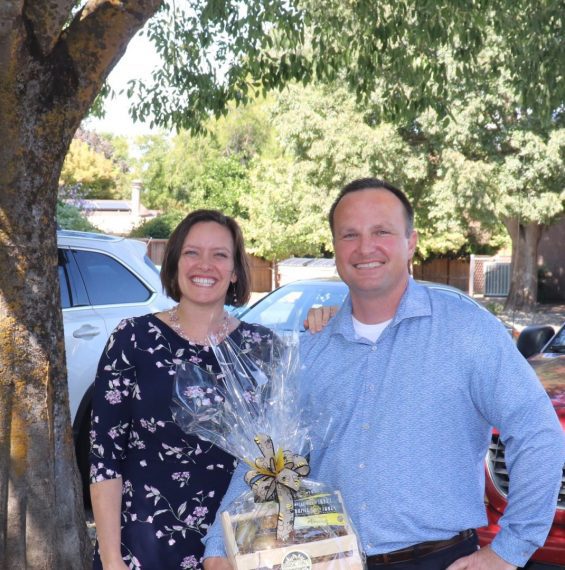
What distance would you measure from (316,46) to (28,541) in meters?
5.58

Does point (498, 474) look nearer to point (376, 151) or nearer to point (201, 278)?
point (201, 278)

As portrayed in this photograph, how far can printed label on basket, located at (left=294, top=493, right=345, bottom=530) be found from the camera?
228 centimetres

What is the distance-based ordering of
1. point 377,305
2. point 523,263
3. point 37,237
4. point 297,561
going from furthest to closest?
point 523,263
point 37,237
point 377,305
point 297,561

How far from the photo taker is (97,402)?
9.52 feet

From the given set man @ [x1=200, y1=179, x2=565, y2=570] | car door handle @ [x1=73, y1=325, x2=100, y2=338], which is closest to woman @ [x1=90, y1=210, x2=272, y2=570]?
man @ [x1=200, y1=179, x2=565, y2=570]

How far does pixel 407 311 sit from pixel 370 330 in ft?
0.52

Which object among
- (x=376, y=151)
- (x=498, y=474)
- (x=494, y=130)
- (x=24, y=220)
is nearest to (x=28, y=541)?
(x=24, y=220)

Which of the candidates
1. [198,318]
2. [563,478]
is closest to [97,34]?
[198,318]

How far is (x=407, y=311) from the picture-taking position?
8.41ft

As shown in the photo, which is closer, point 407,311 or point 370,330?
point 407,311

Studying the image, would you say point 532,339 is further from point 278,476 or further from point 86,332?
point 278,476

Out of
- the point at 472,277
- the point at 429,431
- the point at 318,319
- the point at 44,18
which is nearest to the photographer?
the point at 429,431

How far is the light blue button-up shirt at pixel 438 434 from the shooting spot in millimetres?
2340

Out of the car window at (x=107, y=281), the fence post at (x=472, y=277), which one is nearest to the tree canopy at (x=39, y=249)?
the car window at (x=107, y=281)
